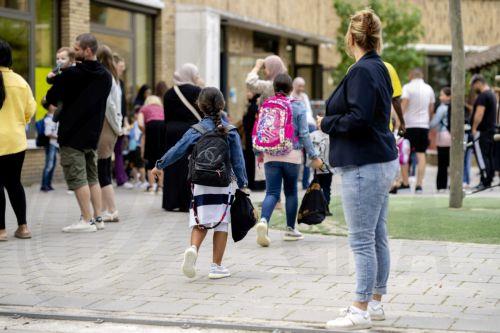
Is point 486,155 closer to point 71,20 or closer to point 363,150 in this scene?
point 71,20

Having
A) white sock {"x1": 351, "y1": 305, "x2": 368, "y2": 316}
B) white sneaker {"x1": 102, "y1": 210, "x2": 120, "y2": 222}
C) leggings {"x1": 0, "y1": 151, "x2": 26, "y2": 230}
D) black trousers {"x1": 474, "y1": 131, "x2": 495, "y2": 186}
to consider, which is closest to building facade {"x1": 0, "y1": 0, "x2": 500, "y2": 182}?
white sneaker {"x1": 102, "y1": 210, "x2": 120, "y2": 222}

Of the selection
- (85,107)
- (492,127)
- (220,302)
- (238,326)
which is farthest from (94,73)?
(492,127)

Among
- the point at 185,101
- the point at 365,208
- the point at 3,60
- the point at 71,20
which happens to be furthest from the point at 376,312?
the point at 71,20

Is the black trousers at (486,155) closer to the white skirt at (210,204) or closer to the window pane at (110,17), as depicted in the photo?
the window pane at (110,17)

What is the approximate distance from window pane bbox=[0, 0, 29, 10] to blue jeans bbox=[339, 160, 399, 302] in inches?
477

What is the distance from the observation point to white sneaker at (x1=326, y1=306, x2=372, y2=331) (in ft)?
19.0

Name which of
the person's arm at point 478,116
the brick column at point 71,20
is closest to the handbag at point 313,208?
the person's arm at point 478,116

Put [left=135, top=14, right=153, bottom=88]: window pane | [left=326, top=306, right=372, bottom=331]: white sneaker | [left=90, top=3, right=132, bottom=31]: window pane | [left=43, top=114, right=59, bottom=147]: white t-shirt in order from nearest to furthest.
A: 1. [left=326, top=306, right=372, bottom=331]: white sneaker
2. [left=43, top=114, right=59, bottom=147]: white t-shirt
3. [left=90, top=3, right=132, bottom=31]: window pane
4. [left=135, top=14, right=153, bottom=88]: window pane

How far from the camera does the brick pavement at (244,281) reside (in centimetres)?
630

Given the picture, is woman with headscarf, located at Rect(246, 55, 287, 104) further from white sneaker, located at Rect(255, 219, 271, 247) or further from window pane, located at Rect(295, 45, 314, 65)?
window pane, located at Rect(295, 45, 314, 65)

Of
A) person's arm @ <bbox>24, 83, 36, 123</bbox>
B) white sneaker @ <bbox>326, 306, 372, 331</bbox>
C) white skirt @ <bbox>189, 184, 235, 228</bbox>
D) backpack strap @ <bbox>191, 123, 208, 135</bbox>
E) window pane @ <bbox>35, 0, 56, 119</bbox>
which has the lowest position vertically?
white sneaker @ <bbox>326, 306, 372, 331</bbox>

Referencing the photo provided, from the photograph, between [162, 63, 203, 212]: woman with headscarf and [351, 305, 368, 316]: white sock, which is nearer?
[351, 305, 368, 316]: white sock

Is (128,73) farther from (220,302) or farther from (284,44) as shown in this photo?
(220,302)

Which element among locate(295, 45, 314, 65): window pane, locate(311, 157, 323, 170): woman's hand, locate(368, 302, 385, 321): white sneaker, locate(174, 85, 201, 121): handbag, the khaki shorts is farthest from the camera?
locate(295, 45, 314, 65): window pane
